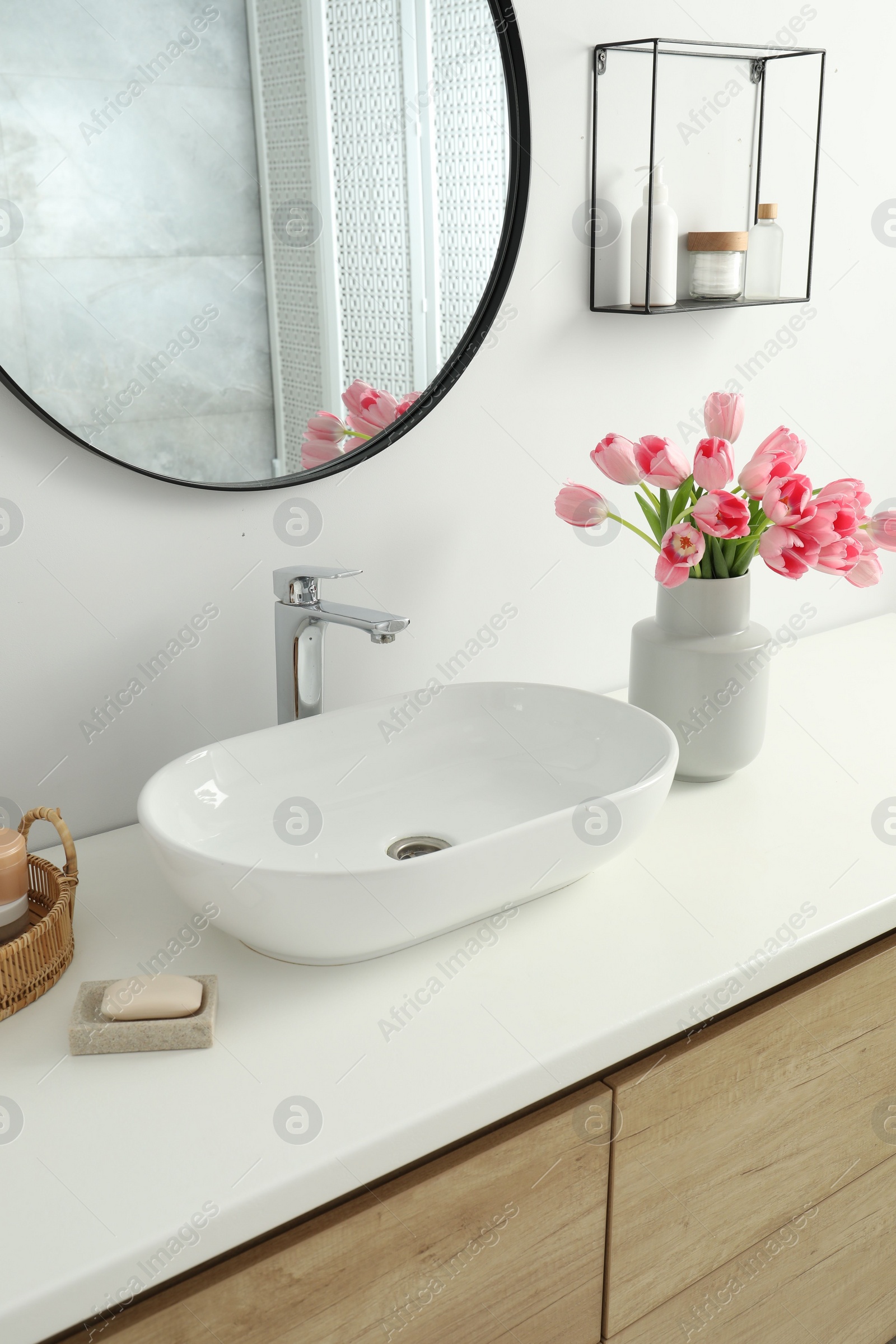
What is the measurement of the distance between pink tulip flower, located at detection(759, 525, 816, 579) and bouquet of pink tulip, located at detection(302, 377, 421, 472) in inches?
18.1

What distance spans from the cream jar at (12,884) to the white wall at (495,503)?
0.78 ft

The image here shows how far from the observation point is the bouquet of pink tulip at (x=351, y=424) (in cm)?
124

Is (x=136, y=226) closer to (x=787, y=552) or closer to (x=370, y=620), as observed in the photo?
(x=370, y=620)

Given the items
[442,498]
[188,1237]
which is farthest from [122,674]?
[188,1237]

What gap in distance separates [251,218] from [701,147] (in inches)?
27.4

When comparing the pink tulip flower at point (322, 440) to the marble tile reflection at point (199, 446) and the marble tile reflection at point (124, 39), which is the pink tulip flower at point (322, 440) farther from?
the marble tile reflection at point (124, 39)

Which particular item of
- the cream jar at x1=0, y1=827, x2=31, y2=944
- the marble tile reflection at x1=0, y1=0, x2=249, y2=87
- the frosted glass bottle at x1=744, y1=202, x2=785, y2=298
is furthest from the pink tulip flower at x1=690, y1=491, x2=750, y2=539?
the cream jar at x1=0, y1=827, x2=31, y2=944

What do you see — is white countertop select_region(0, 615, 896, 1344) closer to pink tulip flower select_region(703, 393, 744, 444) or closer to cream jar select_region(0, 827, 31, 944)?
cream jar select_region(0, 827, 31, 944)

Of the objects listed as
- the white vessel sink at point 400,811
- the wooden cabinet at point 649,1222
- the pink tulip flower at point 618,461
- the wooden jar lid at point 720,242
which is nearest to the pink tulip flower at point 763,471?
the pink tulip flower at point 618,461

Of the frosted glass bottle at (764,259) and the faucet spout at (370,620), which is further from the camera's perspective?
the frosted glass bottle at (764,259)

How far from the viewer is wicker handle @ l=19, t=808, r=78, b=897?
96 centimetres

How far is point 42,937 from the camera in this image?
90 centimetres

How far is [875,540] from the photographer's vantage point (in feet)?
4.02

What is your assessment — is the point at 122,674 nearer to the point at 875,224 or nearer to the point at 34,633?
the point at 34,633
